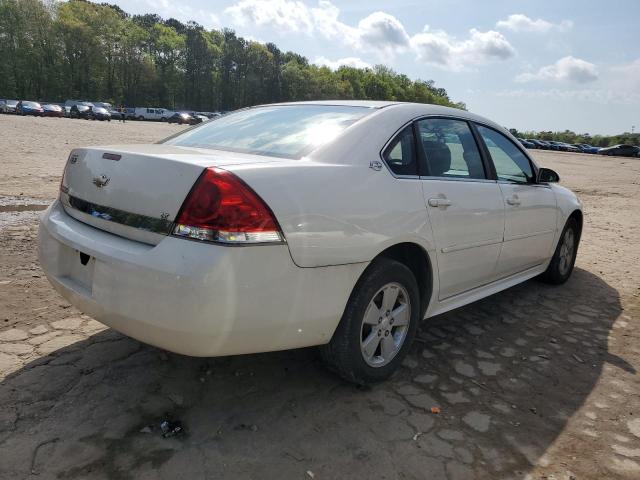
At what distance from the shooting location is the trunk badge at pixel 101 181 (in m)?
2.45

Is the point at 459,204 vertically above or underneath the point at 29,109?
underneath

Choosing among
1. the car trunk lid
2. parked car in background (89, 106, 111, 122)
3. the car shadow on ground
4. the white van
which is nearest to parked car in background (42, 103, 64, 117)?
parked car in background (89, 106, 111, 122)

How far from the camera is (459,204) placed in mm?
3143

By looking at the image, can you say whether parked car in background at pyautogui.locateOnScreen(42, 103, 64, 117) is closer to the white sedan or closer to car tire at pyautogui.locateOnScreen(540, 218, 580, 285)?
the white sedan

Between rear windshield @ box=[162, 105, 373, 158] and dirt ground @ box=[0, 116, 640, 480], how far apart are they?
1307 millimetres

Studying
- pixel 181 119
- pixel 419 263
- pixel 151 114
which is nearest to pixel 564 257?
pixel 419 263

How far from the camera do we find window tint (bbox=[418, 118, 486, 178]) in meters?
3.16

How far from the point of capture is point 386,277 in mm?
2676

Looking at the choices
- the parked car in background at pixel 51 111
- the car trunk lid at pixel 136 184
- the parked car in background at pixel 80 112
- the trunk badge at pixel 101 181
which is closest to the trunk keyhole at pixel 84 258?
the car trunk lid at pixel 136 184

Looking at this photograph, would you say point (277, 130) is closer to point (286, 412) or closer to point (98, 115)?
point (286, 412)

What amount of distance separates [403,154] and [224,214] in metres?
1.30

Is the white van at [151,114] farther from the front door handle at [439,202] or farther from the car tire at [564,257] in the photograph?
the front door handle at [439,202]

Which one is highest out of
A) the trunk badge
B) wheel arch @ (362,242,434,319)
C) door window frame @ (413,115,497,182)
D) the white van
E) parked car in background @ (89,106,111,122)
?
the white van

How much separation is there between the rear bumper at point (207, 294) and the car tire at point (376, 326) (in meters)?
0.14
